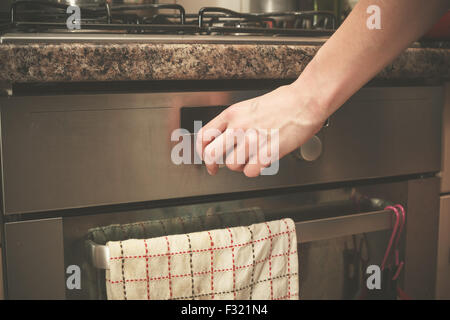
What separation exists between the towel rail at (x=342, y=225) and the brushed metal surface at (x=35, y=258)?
0.31 m

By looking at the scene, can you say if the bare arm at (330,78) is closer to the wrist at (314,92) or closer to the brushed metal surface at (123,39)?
the wrist at (314,92)

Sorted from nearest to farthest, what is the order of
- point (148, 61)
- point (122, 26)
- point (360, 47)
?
1. point (360, 47)
2. point (148, 61)
3. point (122, 26)

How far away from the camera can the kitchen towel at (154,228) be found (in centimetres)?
57

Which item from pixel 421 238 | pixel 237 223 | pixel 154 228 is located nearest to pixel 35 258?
pixel 154 228

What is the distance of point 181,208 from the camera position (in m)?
0.61

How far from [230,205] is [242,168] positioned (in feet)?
0.54

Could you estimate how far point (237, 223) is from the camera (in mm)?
637

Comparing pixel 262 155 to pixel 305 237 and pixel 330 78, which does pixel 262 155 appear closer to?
pixel 330 78

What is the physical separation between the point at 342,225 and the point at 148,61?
0.36 metres

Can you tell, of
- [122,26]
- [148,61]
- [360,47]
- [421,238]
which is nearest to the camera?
[360,47]

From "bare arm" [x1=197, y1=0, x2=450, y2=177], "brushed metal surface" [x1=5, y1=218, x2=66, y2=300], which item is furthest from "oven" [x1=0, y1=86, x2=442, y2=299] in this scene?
"bare arm" [x1=197, y1=0, x2=450, y2=177]

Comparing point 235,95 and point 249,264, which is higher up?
point 235,95
